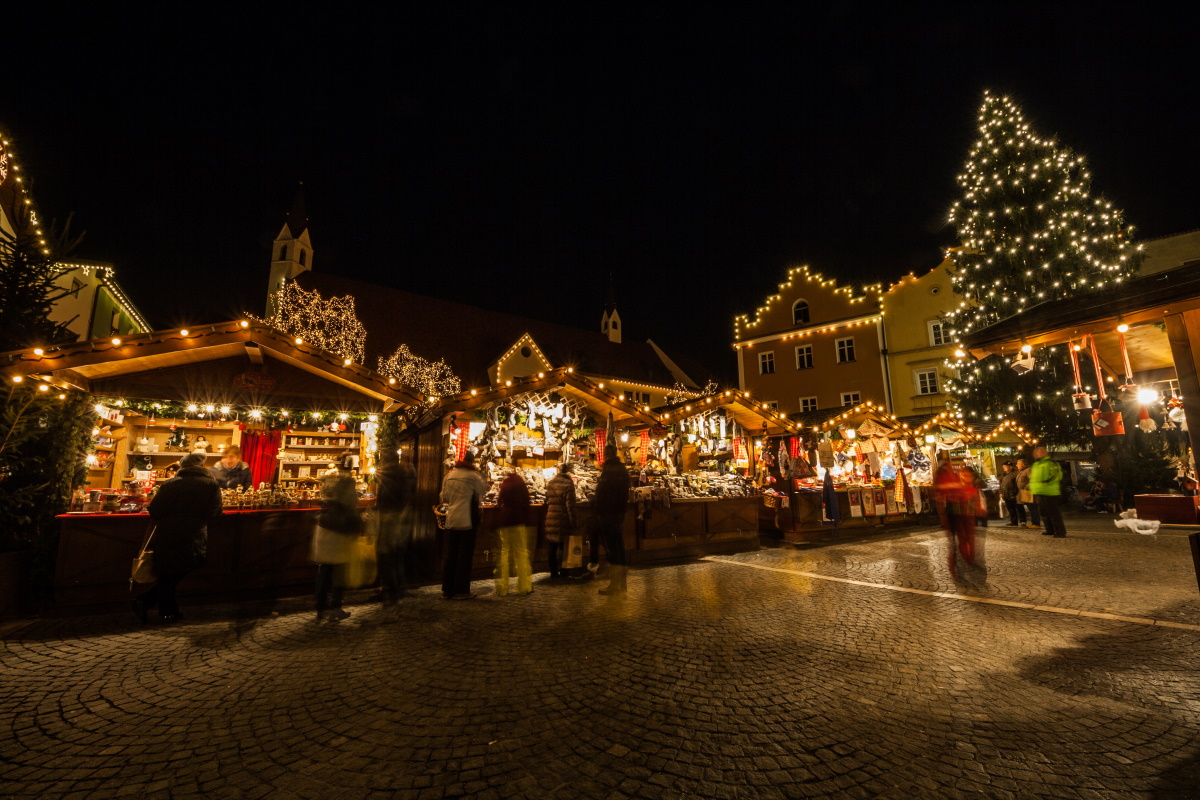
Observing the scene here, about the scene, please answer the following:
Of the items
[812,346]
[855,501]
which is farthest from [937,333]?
[855,501]

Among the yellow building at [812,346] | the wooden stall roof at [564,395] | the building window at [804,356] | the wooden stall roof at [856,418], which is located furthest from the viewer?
the building window at [804,356]

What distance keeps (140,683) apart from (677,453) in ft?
33.5

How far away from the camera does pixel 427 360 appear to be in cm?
2667

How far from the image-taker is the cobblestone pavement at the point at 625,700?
100 inches

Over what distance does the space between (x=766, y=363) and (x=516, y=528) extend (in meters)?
24.3

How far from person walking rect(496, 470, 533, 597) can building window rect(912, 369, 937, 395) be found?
23.7m

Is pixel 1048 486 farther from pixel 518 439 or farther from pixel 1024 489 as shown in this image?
pixel 518 439

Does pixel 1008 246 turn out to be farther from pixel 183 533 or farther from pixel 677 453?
pixel 183 533

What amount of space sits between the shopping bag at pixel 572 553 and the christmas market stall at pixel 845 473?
247 inches

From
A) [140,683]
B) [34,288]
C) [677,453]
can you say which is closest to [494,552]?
[140,683]

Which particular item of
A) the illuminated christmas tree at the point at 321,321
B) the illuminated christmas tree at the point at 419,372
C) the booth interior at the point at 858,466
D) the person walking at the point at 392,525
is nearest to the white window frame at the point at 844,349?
the booth interior at the point at 858,466

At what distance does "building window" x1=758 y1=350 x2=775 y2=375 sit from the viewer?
2795 cm

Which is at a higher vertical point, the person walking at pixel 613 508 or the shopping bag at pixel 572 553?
the person walking at pixel 613 508

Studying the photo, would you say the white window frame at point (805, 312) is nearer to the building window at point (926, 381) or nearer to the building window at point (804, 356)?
the building window at point (804, 356)
